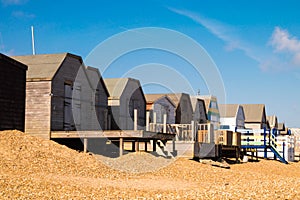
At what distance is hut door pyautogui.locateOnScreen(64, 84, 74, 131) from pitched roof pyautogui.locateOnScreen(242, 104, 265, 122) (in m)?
41.0

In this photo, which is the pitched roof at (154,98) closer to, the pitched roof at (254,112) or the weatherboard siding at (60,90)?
the weatherboard siding at (60,90)

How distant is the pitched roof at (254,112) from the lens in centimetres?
6450

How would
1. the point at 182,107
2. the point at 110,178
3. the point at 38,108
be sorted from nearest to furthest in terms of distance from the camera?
the point at 110,178
the point at 38,108
the point at 182,107

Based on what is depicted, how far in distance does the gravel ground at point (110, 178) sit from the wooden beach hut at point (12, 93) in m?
1.01

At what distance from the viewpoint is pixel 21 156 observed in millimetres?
19828

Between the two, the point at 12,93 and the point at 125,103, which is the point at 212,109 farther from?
the point at 12,93

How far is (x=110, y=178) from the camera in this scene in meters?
18.4

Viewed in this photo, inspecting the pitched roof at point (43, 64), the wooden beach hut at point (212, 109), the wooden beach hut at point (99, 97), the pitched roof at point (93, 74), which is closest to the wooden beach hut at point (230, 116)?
the wooden beach hut at point (212, 109)

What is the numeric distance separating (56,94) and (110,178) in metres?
9.51

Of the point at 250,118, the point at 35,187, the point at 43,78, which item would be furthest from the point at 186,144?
the point at 250,118

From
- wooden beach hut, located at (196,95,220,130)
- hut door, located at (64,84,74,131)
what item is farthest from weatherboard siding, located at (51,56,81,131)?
wooden beach hut, located at (196,95,220,130)

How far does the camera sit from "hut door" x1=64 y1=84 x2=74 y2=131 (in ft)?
89.8

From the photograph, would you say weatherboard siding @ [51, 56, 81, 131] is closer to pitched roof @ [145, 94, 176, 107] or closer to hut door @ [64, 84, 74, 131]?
hut door @ [64, 84, 74, 131]

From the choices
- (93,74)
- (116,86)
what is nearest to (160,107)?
(116,86)
